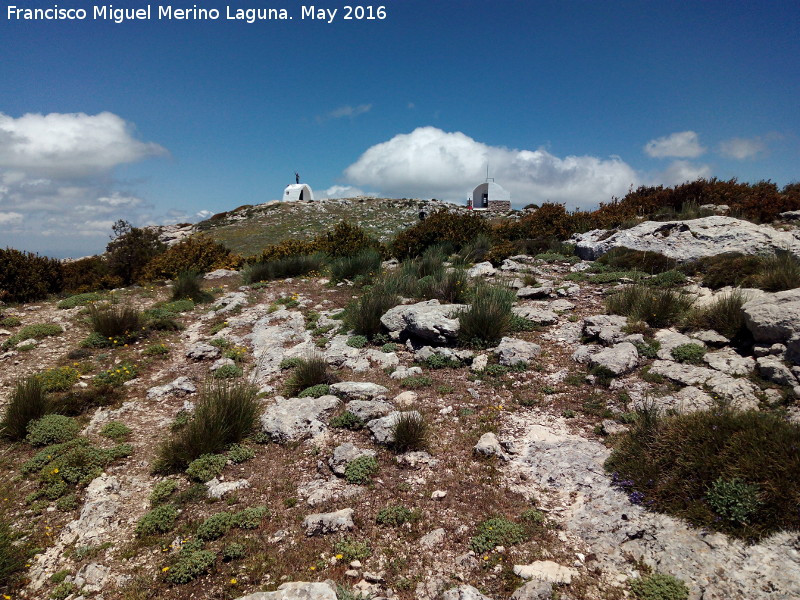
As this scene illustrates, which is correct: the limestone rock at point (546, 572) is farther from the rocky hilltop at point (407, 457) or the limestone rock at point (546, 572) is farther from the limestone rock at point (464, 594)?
the limestone rock at point (464, 594)

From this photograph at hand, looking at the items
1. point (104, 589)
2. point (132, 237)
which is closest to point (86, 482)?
point (104, 589)

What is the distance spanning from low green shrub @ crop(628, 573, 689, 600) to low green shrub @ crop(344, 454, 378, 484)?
2717mm

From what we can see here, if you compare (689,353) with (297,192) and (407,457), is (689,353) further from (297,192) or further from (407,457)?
(297,192)

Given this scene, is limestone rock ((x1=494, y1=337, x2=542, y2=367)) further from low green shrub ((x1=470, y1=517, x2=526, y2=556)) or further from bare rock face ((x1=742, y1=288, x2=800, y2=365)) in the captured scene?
low green shrub ((x1=470, y1=517, x2=526, y2=556))

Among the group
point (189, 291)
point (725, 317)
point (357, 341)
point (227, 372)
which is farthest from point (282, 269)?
point (725, 317)

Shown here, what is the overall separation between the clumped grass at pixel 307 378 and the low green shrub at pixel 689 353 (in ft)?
18.7

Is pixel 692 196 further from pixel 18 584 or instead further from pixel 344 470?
pixel 18 584

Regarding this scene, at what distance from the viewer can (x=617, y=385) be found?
248 inches

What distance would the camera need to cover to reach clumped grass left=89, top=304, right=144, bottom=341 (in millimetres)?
9438

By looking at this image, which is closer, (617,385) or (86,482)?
(86,482)

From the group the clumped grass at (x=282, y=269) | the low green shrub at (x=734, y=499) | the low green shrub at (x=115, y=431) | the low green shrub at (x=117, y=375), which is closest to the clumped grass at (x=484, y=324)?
the low green shrub at (x=734, y=499)

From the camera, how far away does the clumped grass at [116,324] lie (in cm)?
944

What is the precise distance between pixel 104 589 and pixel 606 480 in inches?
194

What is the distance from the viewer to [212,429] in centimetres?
546
